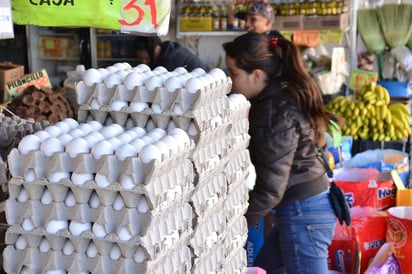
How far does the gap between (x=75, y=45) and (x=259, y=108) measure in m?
5.15

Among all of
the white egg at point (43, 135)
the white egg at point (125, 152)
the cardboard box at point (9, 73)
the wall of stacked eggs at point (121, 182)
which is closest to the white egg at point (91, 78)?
the wall of stacked eggs at point (121, 182)

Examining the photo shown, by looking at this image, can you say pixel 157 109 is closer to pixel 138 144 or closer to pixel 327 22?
pixel 138 144

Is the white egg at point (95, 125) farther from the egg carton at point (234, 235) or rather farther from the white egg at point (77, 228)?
the egg carton at point (234, 235)

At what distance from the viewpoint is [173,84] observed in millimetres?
1677

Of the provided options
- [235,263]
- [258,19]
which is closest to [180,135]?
[235,263]

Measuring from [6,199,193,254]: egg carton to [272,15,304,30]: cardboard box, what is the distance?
15.2 feet

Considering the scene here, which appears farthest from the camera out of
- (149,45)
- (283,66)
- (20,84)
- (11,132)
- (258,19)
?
(149,45)

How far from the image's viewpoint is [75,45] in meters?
7.24

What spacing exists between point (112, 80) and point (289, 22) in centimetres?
441

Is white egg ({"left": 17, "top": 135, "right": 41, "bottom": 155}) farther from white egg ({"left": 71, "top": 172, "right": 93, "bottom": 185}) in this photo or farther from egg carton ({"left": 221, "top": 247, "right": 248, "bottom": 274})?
egg carton ({"left": 221, "top": 247, "right": 248, "bottom": 274})

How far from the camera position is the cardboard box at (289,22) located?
19.1 feet

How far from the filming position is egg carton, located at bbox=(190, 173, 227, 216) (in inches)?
66.2

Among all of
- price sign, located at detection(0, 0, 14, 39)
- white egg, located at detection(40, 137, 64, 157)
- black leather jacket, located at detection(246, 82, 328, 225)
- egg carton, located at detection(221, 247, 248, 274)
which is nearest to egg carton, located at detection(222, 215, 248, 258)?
egg carton, located at detection(221, 247, 248, 274)

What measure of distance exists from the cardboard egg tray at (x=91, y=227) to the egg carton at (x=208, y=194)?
0.18 meters
